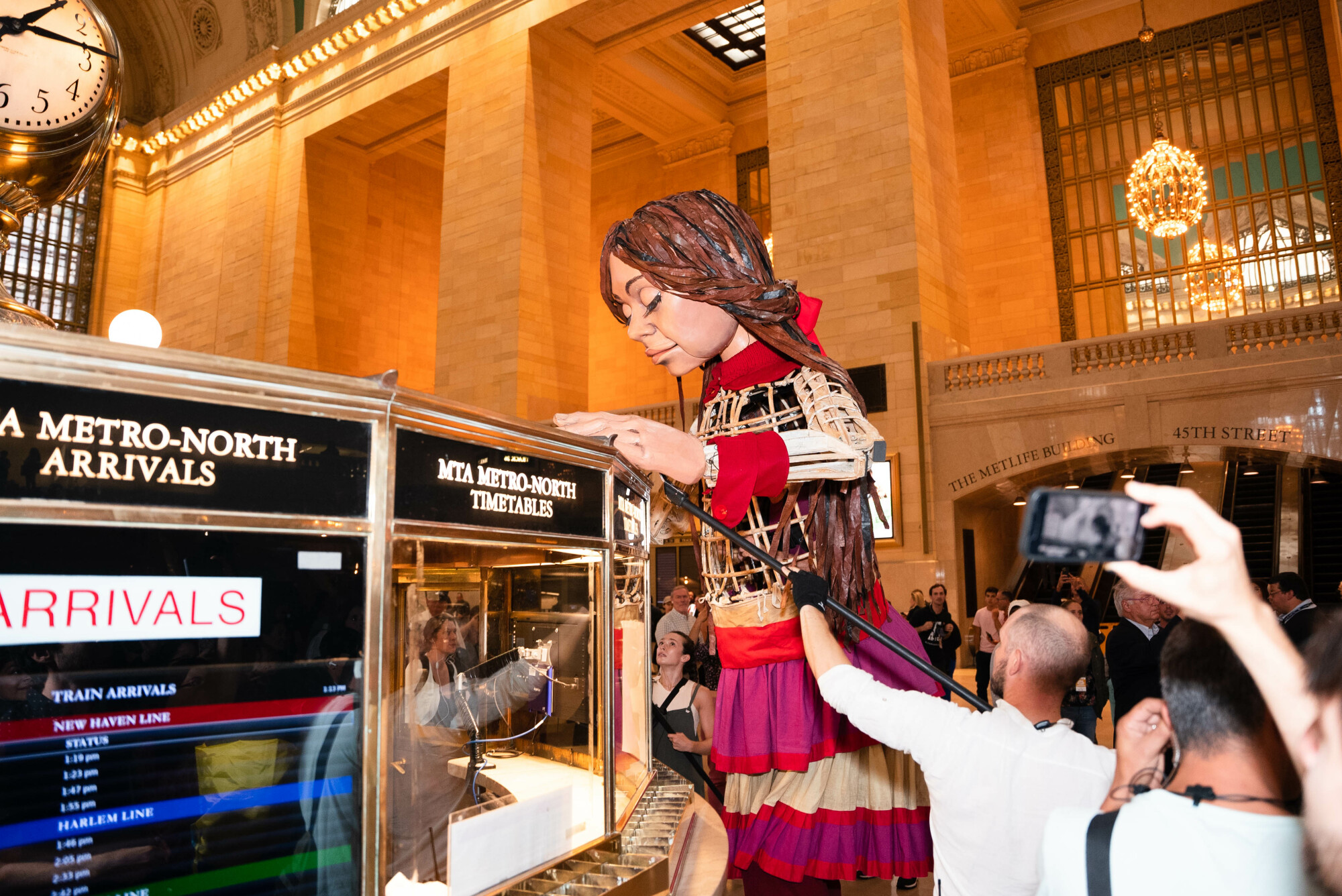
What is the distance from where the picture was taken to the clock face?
1830 mm

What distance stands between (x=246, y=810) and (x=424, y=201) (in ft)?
81.2

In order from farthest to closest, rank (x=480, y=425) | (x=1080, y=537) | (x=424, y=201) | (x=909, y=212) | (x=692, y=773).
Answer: (x=424, y=201) < (x=909, y=212) < (x=692, y=773) < (x=480, y=425) < (x=1080, y=537)

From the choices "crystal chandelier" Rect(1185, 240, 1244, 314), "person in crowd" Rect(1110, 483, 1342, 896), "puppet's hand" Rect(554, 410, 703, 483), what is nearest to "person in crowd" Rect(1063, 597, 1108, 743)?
"puppet's hand" Rect(554, 410, 703, 483)

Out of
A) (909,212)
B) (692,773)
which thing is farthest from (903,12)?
(692,773)

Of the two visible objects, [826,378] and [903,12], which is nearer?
[826,378]

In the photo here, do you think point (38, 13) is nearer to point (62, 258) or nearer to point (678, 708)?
point (678, 708)

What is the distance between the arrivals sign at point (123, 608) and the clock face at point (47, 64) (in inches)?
52.1

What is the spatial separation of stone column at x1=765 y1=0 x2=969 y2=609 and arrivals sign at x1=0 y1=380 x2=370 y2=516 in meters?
11.4

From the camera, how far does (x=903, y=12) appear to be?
42.7 feet

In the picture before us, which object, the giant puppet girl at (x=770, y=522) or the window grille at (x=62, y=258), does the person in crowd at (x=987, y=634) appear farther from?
the window grille at (x=62, y=258)

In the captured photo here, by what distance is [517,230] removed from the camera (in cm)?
1616

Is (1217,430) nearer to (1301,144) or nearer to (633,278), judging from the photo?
(1301,144)

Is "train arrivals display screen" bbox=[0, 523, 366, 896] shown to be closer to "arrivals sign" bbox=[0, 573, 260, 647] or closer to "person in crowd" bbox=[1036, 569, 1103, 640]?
"arrivals sign" bbox=[0, 573, 260, 647]

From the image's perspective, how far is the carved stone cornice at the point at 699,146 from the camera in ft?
71.4
